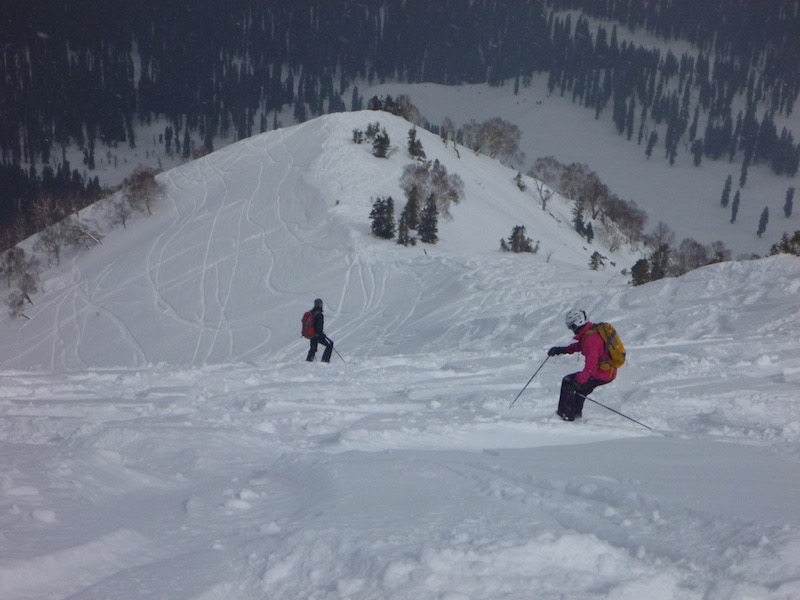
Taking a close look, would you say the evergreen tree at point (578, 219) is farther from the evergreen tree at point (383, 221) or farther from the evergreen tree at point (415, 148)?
the evergreen tree at point (383, 221)

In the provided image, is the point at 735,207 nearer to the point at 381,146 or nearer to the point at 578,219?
the point at 578,219

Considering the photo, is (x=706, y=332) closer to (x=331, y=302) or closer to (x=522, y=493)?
(x=522, y=493)

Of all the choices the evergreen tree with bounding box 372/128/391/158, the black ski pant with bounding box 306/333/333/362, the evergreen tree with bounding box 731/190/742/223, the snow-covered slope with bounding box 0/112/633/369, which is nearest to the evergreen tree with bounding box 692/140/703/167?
the evergreen tree with bounding box 731/190/742/223

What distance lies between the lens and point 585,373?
7512 mm

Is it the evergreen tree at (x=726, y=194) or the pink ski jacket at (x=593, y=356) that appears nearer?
the pink ski jacket at (x=593, y=356)

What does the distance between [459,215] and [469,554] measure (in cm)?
3784

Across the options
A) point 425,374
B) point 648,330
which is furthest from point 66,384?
point 648,330

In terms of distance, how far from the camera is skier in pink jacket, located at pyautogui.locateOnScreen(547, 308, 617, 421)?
7.48 meters

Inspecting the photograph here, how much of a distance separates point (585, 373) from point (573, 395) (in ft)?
0.99

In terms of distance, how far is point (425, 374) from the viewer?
11180 mm

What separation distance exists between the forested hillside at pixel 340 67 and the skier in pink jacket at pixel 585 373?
9996 cm

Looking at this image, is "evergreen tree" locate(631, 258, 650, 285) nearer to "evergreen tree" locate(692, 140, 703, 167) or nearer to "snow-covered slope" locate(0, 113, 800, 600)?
"snow-covered slope" locate(0, 113, 800, 600)

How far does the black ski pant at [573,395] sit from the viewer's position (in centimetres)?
756

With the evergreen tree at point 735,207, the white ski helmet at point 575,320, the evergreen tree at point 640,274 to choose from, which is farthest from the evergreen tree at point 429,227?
the evergreen tree at point 735,207
